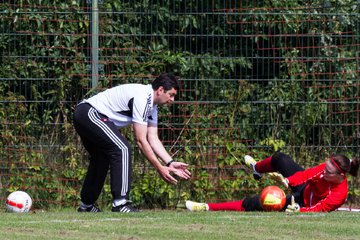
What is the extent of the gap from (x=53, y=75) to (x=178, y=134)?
1.91 metres

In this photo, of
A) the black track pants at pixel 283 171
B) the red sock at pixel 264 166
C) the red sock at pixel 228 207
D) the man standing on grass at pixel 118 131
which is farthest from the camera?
the red sock at pixel 264 166

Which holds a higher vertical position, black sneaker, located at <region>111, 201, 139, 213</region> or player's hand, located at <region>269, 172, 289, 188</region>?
player's hand, located at <region>269, 172, 289, 188</region>

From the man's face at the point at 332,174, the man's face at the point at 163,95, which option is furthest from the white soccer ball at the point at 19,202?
the man's face at the point at 332,174

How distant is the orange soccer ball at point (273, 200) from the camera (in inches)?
457

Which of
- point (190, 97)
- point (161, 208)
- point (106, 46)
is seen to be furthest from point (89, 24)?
point (161, 208)

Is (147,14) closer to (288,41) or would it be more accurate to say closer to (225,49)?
(225,49)

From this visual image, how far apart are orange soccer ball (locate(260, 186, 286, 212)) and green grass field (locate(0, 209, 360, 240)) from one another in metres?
0.57

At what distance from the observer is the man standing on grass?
10875mm

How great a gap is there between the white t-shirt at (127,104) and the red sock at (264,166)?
1941mm

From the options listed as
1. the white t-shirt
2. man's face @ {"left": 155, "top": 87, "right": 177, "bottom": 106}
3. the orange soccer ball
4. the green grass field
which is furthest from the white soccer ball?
the orange soccer ball

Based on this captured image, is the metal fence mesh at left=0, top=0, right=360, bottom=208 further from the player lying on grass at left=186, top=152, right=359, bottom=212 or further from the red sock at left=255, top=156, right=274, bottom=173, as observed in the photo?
the player lying on grass at left=186, top=152, right=359, bottom=212

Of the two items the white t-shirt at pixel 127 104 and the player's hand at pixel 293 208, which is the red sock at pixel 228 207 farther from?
the white t-shirt at pixel 127 104

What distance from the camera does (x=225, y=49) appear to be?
1391 cm

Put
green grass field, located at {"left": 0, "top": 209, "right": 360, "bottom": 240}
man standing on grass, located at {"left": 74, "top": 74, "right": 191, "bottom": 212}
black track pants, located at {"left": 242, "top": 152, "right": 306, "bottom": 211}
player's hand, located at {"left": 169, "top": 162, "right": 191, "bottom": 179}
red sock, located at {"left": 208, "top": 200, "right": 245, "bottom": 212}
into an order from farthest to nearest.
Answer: red sock, located at {"left": 208, "top": 200, "right": 245, "bottom": 212} < black track pants, located at {"left": 242, "top": 152, "right": 306, "bottom": 211} < man standing on grass, located at {"left": 74, "top": 74, "right": 191, "bottom": 212} < player's hand, located at {"left": 169, "top": 162, "right": 191, "bottom": 179} < green grass field, located at {"left": 0, "top": 209, "right": 360, "bottom": 240}
